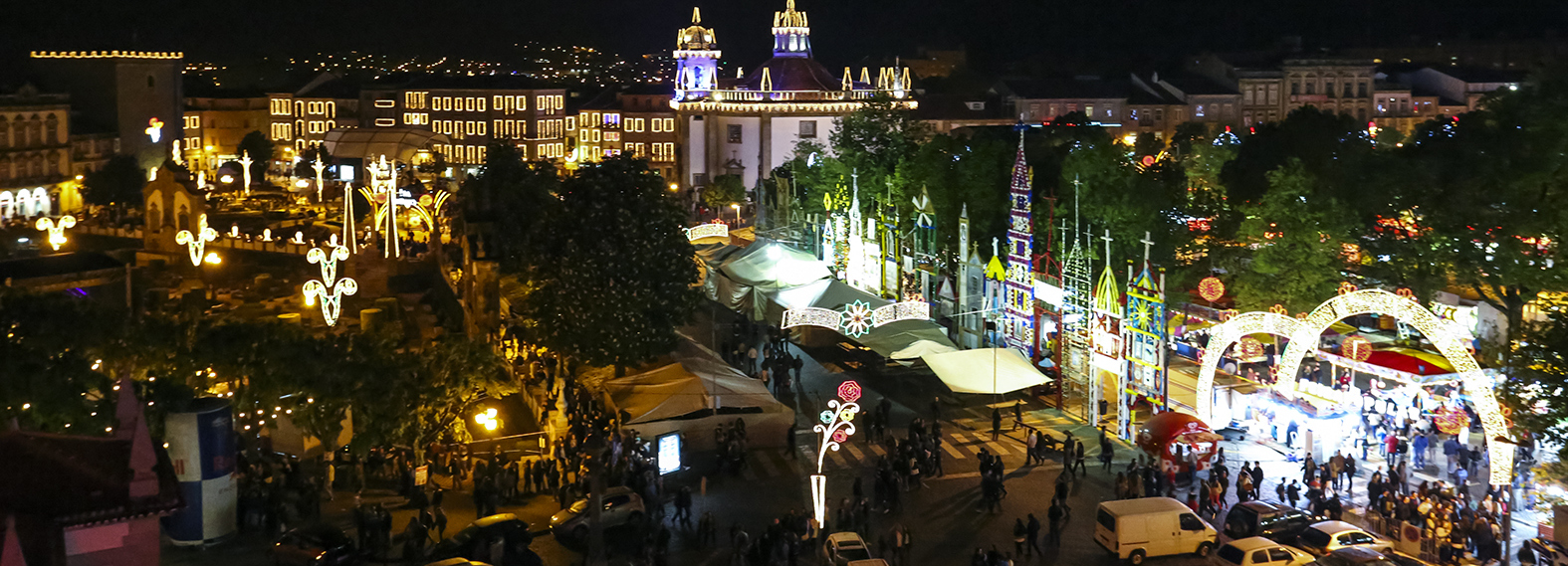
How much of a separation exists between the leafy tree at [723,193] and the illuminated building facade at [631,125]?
18.7m

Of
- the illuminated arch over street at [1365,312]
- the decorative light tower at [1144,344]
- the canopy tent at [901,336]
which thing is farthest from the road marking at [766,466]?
the illuminated arch over street at [1365,312]

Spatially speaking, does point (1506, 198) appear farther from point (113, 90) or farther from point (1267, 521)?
point (113, 90)

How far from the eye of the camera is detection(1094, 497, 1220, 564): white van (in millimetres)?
27234

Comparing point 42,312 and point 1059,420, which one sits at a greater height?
point 42,312

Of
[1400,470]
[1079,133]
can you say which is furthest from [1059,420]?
[1079,133]

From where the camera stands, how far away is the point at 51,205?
3477 inches

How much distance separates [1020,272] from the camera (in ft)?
134

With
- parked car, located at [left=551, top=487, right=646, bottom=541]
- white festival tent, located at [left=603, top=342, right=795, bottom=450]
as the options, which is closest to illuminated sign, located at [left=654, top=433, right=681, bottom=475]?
white festival tent, located at [left=603, top=342, right=795, bottom=450]

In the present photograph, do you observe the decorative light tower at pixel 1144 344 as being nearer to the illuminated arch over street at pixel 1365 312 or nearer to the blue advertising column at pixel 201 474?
the illuminated arch over street at pixel 1365 312

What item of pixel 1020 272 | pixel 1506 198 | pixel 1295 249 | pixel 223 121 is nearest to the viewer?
pixel 1506 198

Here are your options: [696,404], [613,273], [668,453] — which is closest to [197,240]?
[613,273]

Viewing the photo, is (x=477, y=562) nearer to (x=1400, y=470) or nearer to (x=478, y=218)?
(x=1400, y=470)

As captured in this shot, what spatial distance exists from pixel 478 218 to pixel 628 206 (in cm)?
1385

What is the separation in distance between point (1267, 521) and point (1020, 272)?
1415 cm
